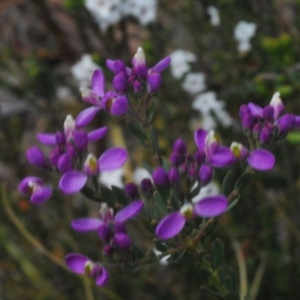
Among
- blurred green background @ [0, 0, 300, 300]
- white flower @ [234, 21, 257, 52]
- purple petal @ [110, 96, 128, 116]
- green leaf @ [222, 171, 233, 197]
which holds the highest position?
purple petal @ [110, 96, 128, 116]

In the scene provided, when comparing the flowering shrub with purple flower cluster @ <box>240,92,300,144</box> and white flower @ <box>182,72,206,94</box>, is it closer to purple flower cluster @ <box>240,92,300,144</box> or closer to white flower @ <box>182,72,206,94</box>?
Answer: purple flower cluster @ <box>240,92,300,144</box>

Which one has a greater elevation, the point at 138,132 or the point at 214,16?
the point at 138,132

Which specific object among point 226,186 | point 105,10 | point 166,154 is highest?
point 226,186

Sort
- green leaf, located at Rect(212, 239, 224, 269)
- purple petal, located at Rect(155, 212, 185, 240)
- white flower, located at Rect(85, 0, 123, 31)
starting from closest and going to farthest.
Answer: purple petal, located at Rect(155, 212, 185, 240) < green leaf, located at Rect(212, 239, 224, 269) < white flower, located at Rect(85, 0, 123, 31)

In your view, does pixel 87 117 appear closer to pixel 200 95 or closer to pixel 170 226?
pixel 170 226

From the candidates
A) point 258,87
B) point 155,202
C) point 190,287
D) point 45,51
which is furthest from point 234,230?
point 155,202

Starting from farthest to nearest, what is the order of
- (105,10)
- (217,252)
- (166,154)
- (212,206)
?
(166,154) < (105,10) < (217,252) < (212,206)

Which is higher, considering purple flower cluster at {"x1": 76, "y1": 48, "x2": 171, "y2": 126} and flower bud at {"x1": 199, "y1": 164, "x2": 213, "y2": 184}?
purple flower cluster at {"x1": 76, "y1": 48, "x2": 171, "y2": 126}

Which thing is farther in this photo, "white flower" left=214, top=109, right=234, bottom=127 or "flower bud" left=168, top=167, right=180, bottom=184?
"white flower" left=214, top=109, right=234, bottom=127

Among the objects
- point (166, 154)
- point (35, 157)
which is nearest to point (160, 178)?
point (35, 157)

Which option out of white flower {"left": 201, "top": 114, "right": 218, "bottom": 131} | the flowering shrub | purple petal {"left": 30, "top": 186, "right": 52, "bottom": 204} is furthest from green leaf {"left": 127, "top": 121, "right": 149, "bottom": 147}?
white flower {"left": 201, "top": 114, "right": 218, "bottom": 131}
